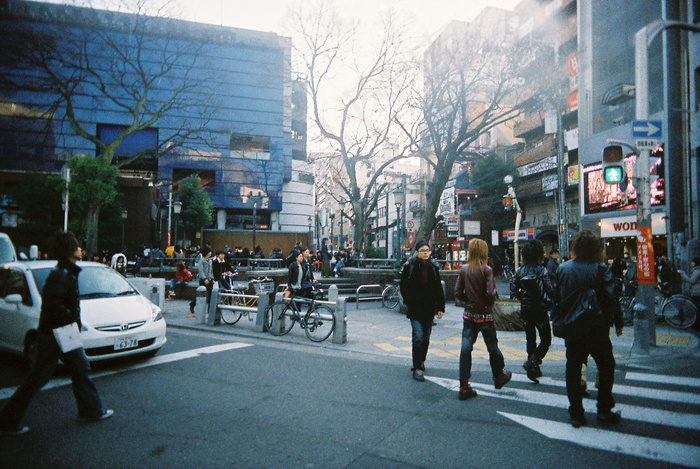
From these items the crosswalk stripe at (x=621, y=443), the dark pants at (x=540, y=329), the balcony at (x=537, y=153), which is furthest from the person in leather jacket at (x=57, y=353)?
the balcony at (x=537, y=153)

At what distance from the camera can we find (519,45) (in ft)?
53.9

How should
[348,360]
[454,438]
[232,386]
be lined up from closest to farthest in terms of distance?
[454,438] → [232,386] → [348,360]

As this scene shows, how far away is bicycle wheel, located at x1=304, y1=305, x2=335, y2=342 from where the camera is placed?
8984mm

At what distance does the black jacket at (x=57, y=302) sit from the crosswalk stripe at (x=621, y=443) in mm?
4483

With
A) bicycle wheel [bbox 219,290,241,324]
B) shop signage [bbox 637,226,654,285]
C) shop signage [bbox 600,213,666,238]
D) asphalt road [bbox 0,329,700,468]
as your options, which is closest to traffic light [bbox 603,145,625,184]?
shop signage [bbox 637,226,654,285]

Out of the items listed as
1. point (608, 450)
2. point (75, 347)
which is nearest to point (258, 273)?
point (75, 347)

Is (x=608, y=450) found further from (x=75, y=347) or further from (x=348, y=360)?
(x=75, y=347)

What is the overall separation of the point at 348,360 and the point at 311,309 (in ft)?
6.74

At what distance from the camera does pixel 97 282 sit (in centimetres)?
710

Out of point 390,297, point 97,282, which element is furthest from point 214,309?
point 390,297

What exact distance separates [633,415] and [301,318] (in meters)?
6.15

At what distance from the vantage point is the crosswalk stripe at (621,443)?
3547 mm

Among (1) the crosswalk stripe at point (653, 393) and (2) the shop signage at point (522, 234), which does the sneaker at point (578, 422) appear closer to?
(1) the crosswalk stripe at point (653, 393)

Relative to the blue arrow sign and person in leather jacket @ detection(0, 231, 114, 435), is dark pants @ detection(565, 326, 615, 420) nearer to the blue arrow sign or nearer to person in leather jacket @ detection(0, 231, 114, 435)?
person in leather jacket @ detection(0, 231, 114, 435)
